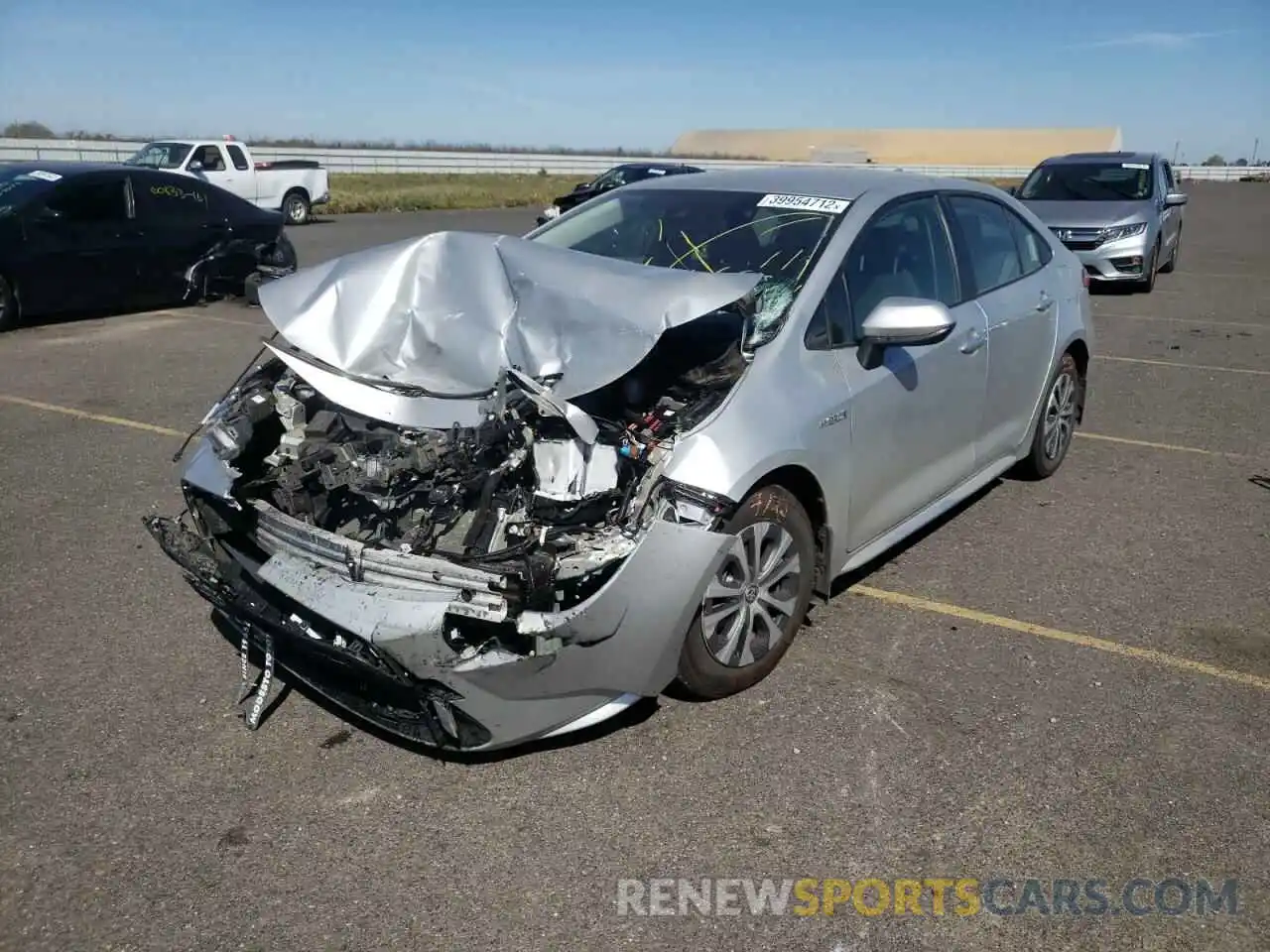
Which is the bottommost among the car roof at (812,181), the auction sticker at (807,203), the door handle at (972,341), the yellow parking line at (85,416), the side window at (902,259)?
the yellow parking line at (85,416)

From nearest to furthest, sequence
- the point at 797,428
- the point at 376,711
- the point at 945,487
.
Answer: the point at 376,711 → the point at 797,428 → the point at 945,487

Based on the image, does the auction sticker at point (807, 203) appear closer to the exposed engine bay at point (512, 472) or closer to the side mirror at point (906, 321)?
the side mirror at point (906, 321)

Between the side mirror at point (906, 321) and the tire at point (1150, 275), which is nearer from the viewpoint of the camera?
the side mirror at point (906, 321)

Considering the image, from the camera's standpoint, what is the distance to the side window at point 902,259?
14.3 ft

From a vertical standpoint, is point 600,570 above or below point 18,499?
above

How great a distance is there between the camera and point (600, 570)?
3221 mm

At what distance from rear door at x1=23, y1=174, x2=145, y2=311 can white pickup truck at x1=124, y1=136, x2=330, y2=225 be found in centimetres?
977

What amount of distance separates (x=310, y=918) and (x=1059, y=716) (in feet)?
8.33

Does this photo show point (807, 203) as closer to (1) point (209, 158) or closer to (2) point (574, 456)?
(2) point (574, 456)

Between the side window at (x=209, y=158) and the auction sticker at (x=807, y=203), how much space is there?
20.4 metres

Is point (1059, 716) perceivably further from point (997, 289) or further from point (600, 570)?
point (997, 289)

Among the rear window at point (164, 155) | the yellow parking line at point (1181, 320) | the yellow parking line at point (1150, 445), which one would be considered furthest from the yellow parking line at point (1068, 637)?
the rear window at point (164, 155)

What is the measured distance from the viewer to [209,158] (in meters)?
22.4

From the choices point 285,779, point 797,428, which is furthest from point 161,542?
point 797,428
